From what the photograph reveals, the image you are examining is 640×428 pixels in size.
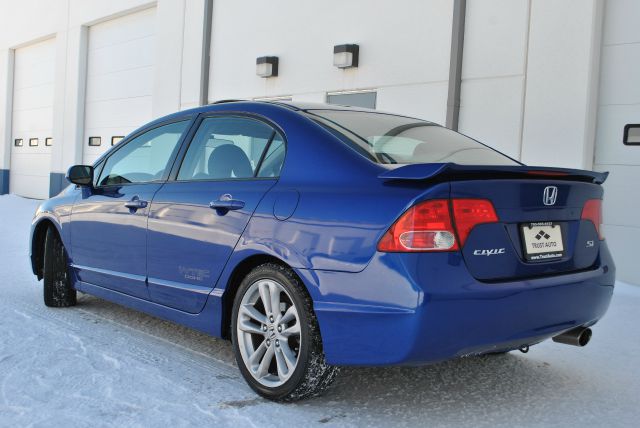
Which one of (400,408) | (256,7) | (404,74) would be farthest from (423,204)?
(256,7)

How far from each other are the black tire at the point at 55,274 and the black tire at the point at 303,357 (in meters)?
2.42

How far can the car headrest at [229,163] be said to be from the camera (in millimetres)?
3508

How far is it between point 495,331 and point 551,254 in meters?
0.50

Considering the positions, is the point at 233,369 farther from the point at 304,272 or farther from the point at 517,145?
the point at 517,145

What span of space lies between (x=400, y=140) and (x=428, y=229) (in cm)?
92

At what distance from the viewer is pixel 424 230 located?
2609 millimetres

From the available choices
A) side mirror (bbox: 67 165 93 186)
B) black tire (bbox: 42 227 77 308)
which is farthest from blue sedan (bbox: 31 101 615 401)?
black tire (bbox: 42 227 77 308)

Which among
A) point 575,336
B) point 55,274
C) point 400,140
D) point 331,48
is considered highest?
point 331,48

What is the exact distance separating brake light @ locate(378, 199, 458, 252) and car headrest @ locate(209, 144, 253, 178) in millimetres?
1067

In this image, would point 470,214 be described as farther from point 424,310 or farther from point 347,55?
point 347,55

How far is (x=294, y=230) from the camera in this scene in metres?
2.99

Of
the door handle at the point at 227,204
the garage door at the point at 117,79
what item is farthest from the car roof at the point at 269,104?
the garage door at the point at 117,79

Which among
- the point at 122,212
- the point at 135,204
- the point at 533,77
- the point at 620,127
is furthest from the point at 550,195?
the point at 533,77

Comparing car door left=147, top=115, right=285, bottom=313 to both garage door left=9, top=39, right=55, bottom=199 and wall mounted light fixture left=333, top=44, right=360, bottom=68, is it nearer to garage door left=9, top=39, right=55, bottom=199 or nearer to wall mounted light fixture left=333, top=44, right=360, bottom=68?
wall mounted light fixture left=333, top=44, right=360, bottom=68
